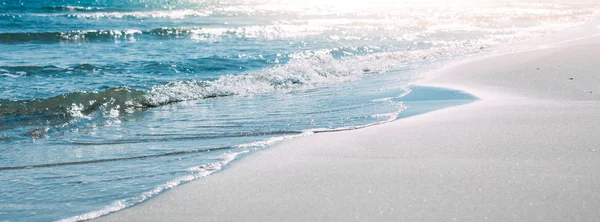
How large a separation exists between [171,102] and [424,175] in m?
5.17

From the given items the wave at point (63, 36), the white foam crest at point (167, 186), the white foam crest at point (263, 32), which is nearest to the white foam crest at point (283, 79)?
the white foam crest at point (167, 186)

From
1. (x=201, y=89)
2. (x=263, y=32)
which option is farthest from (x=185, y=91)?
(x=263, y=32)

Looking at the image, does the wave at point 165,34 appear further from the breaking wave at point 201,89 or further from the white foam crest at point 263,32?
the breaking wave at point 201,89

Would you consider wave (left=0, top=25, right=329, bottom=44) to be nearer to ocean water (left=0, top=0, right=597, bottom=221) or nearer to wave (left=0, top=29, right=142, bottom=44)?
wave (left=0, top=29, right=142, bottom=44)

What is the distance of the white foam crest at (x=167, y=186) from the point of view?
3.05 meters

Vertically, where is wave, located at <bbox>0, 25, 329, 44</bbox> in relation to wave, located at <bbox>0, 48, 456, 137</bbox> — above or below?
above

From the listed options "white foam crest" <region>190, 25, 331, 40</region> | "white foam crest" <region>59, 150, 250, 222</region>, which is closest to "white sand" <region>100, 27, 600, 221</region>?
"white foam crest" <region>59, 150, 250, 222</region>

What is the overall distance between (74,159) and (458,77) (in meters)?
5.58

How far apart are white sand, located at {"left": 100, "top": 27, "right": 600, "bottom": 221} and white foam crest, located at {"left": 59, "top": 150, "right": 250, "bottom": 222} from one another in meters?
0.11

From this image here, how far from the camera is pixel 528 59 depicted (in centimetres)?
926

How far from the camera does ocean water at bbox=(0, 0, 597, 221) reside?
3.83m

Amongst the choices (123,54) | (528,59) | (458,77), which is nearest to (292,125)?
(458,77)

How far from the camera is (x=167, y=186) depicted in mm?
3463

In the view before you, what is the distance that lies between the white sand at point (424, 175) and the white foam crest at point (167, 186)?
A: 11 centimetres
